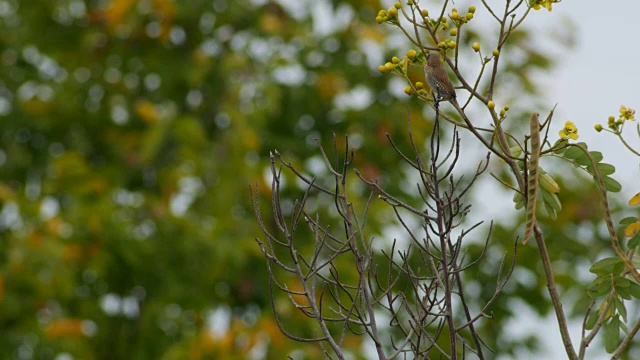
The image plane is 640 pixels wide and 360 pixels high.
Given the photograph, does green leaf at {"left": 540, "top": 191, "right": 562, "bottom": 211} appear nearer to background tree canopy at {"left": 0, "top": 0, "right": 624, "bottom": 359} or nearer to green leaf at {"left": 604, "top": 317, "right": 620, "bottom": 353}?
green leaf at {"left": 604, "top": 317, "right": 620, "bottom": 353}

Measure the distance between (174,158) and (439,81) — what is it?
4772 millimetres

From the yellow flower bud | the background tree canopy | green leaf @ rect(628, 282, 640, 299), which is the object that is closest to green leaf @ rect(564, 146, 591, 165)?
green leaf @ rect(628, 282, 640, 299)

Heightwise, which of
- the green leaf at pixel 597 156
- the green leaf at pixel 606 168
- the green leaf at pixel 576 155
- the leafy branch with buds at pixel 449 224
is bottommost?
the leafy branch with buds at pixel 449 224

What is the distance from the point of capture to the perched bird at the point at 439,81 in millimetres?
1376

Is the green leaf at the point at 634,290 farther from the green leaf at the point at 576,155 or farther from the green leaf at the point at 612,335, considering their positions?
the green leaf at the point at 576,155

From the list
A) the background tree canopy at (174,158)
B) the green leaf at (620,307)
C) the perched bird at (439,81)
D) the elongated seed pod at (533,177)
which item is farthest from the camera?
the background tree canopy at (174,158)

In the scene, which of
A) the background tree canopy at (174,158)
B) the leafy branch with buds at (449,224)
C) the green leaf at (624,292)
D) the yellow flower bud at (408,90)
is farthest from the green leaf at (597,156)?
the background tree canopy at (174,158)

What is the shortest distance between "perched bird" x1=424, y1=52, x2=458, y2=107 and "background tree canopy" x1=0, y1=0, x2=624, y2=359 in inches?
140

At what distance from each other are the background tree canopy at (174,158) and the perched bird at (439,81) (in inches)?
140

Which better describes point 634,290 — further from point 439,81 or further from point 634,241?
point 439,81

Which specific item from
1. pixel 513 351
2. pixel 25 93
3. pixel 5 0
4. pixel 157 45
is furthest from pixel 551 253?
pixel 5 0

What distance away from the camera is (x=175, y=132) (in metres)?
5.46

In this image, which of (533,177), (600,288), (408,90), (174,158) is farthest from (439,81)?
(174,158)

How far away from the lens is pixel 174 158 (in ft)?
19.8
